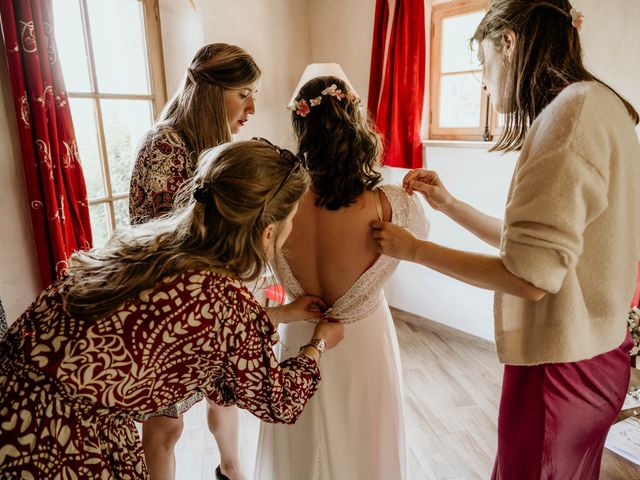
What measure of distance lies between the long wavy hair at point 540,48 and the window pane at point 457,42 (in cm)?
193

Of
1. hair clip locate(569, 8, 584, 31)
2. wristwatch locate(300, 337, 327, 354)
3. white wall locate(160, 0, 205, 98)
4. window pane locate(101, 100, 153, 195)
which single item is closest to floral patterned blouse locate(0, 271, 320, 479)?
wristwatch locate(300, 337, 327, 354)

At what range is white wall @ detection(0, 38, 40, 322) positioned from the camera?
5.91ft

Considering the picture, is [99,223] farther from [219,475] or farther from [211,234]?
[211,234]

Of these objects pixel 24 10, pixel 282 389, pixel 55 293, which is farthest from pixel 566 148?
pixel 24 10

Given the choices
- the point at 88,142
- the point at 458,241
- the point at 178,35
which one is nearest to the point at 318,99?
the point at 88,142

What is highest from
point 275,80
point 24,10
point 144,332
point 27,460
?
point 24,10

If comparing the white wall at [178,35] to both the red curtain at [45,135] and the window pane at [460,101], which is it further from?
the window pane at [460,101]

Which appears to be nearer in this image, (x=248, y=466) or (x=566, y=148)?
(x=566, y=148)

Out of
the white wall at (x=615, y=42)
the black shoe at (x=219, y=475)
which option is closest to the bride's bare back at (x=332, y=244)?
the black shoe at (x=219, y=475)

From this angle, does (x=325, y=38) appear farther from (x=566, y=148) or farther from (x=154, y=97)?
(x=566, y=148)

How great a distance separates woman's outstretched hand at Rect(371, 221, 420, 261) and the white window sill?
1.69 m

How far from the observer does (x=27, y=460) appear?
79 centimetres

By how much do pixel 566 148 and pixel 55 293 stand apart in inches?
37.8

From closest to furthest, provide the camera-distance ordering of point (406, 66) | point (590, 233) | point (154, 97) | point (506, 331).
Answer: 1. point (590, 233)
2. point (506, 331)
3. point (154, 97)
4. point (406, 66)
